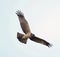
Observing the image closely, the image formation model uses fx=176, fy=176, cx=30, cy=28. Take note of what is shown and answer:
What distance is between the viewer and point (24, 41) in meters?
12.6

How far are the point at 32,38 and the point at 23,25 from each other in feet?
3.86

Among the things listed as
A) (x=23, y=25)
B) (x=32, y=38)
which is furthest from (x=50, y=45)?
(x=23, y=25)

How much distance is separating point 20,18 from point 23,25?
2.35 feet

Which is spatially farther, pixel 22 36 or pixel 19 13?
pixel 19 13

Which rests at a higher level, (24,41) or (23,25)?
(23,25)

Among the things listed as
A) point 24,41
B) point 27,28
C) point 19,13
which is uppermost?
point 19,13

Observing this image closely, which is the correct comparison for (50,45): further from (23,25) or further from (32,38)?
(23,25)

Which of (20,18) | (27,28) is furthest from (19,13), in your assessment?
(27,28)

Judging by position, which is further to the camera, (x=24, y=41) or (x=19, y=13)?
(x=19, y=13)

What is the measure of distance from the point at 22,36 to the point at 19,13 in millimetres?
2043

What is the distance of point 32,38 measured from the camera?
12.8 metres

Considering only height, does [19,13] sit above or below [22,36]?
above

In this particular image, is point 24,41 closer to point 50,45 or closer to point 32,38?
point 32,38

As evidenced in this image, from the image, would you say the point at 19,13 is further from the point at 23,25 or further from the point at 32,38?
the point at 32,38
